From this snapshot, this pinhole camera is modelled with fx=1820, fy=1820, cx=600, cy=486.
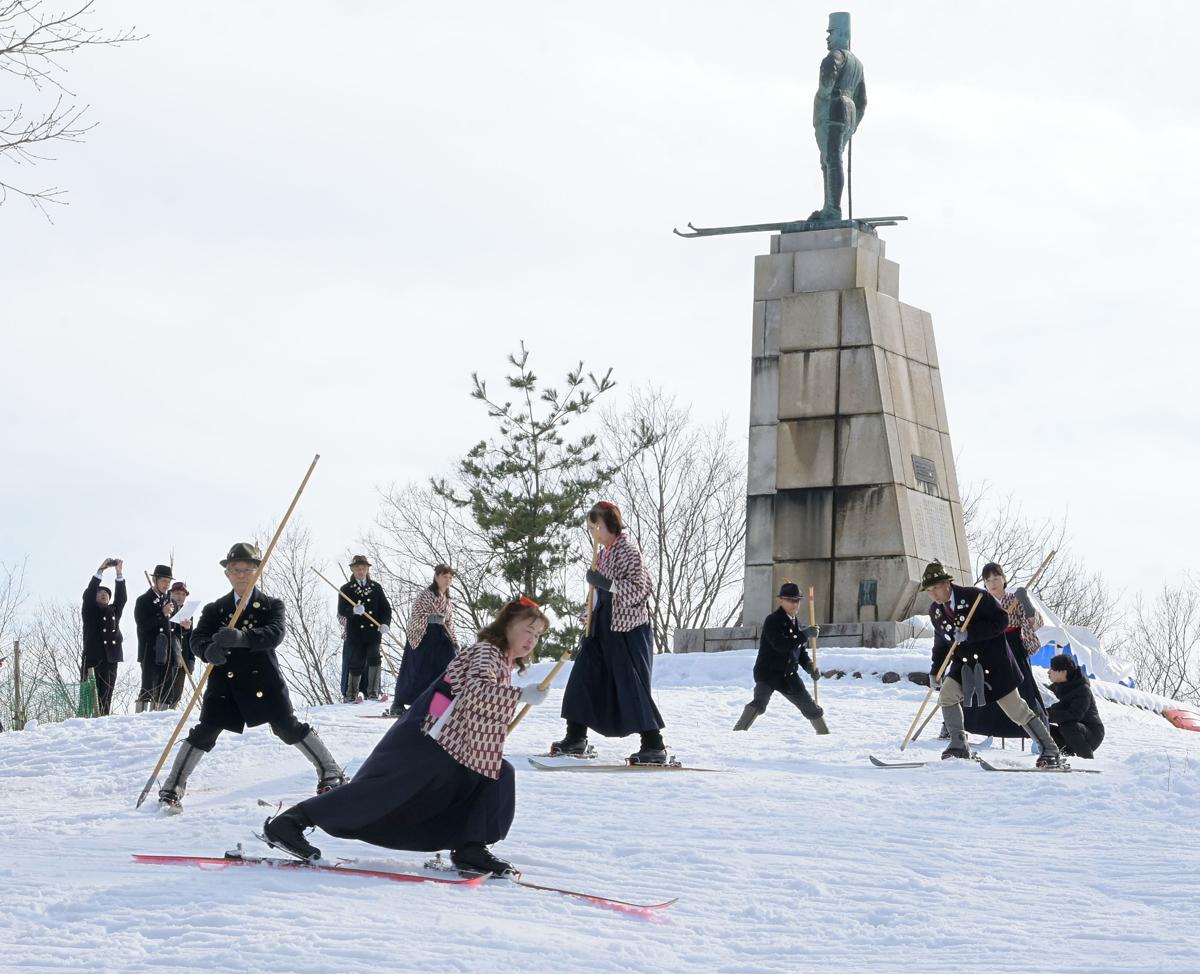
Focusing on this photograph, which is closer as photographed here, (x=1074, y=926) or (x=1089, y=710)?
(x=1074, y=926)

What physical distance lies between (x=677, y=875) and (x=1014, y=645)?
700 cm

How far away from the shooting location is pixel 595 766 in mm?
10805

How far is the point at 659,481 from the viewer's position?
39.7 metres

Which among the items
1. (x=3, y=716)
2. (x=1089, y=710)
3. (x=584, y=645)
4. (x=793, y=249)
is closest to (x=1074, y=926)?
(x=584, y=645)

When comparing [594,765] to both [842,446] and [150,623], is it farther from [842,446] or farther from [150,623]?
[842,446]

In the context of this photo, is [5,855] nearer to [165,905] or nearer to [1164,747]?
[165,905]

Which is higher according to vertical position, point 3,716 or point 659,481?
point 659,481

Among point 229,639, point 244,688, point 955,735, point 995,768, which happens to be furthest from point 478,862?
point 955,735

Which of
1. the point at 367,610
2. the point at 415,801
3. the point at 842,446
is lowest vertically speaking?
the point at 415,801

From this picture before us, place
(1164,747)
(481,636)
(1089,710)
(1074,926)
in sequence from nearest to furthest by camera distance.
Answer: (1074,926) → (481,636) → (1089,710) → (1164,747)

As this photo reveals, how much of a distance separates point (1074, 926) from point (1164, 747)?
334 inches

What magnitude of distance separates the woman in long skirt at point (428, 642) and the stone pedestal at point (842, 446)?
19.1ft

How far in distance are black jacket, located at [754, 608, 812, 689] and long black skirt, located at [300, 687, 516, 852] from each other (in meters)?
6.86

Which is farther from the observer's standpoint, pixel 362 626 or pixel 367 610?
pixel 362 626
